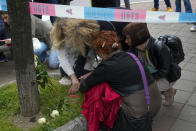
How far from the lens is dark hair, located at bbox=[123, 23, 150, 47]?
10.7ft

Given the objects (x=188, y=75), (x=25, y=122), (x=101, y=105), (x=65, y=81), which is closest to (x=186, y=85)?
(x=188, y=75)

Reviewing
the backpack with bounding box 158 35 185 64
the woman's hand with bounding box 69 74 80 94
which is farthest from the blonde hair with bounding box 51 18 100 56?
the backpack with bounding box 158 35 185 64

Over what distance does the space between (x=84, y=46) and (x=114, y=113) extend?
0.85 meters

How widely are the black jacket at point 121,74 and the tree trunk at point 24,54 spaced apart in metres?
0.70

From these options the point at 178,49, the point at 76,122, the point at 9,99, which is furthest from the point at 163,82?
the point at 9,99

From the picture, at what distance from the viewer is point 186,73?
16.2 ft

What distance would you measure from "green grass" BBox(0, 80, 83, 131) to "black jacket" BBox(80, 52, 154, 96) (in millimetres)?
610

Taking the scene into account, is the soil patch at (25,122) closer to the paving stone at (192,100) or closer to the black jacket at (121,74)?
the black jacket at (121,74)

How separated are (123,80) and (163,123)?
3.98ft

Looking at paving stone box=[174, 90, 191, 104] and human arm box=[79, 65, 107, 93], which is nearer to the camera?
human arm box=[79, 65, 107, 93]

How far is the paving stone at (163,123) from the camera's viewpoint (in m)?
3.57

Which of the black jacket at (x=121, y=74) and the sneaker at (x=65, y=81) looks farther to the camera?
the sneaker at (x=65, y=81)

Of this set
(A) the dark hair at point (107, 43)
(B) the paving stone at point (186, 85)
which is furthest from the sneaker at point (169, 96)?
(A) the dark hair at point (107, 43)

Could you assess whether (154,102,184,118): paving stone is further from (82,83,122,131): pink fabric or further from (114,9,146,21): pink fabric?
(114,9,146,21): pink fabric
